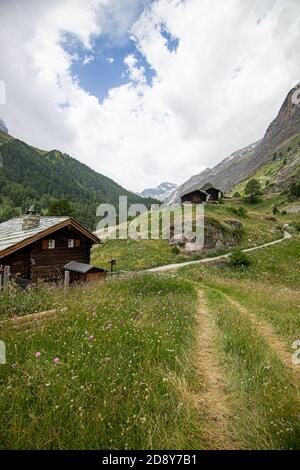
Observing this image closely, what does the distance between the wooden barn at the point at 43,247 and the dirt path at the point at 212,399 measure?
1531 cm

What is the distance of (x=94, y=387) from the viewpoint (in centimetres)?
429

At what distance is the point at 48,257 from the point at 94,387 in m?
18.4

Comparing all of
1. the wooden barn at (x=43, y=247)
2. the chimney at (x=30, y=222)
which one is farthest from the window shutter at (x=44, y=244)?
the chimney at (x=30, y=222)

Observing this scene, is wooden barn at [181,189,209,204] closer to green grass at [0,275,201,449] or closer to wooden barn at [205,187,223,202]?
wooden barn at [205,187,223,202]

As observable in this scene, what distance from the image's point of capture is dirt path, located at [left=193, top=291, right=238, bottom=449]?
3795 millimetres

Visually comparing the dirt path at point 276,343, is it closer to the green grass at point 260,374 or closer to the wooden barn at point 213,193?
the green grass at point 260,374

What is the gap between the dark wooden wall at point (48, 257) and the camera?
63.5 ft

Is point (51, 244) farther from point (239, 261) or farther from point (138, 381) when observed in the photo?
point (239, 261)

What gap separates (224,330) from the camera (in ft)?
28.8

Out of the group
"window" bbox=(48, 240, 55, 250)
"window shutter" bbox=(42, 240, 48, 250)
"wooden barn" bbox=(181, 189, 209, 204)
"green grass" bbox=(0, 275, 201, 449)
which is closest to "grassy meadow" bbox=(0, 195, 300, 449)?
"green grass" bbox=(0, 275, 201, 449)

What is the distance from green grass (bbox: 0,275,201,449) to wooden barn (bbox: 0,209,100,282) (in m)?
14.0

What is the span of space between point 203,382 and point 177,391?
1000 millimetres
